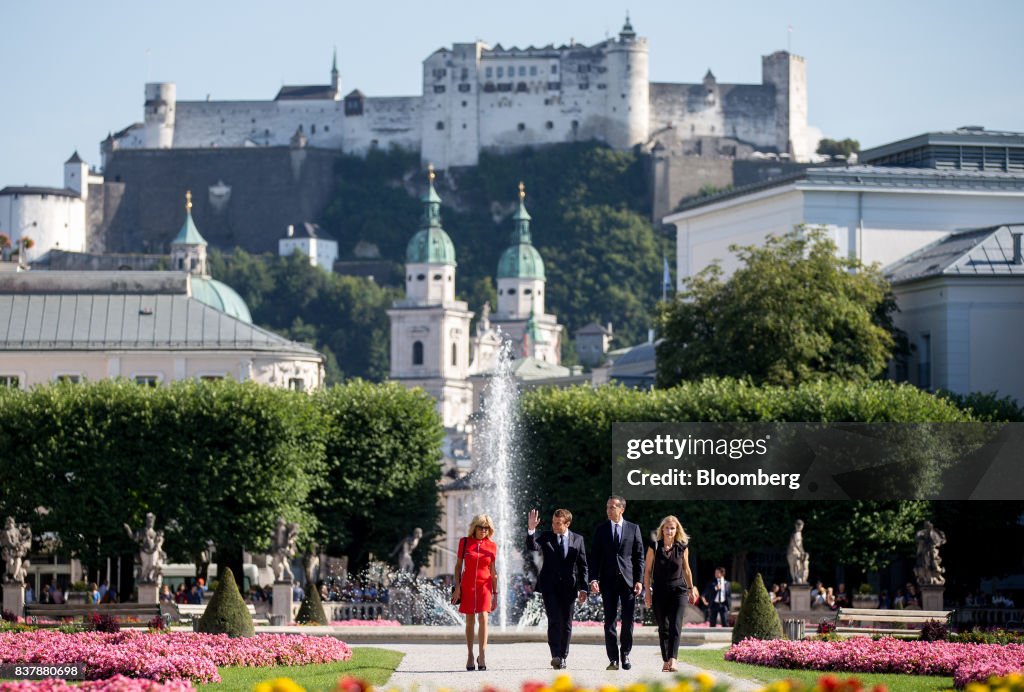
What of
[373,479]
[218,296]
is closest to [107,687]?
[373,479]

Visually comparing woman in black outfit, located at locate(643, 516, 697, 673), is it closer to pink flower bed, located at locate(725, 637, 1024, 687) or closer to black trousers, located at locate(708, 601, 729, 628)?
pink flower bed, located at locate(725, 637, 1024, 687)

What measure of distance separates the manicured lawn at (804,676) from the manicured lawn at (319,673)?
368 cm

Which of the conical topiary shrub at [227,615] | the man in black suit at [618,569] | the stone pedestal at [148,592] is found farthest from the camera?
the stone pedestal at [148,592]

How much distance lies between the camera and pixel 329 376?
189 m

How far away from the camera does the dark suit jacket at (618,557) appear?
2403 centimetres

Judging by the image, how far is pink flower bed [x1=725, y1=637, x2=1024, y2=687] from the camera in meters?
25.1

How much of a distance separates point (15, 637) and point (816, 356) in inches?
1333

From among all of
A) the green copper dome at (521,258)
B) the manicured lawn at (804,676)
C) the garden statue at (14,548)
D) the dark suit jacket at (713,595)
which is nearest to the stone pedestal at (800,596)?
the dark suit jacket at (713,595)

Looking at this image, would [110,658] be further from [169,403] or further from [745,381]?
[745,381]

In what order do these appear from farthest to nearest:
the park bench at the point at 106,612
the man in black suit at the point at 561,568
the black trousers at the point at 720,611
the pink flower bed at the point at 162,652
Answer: the black trousers at the point at 720,611, the park bench at the point at 106,612, the pink flower bed at the point at 162,652, the man in black suit at the point at 561,568

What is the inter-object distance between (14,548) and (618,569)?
28829 millimetres

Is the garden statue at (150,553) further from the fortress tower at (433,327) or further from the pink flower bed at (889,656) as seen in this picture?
the fortress tower at (433,327)

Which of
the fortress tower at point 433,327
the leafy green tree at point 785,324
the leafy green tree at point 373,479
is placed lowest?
the leafy green tree at point 373,479

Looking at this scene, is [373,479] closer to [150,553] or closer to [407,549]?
[407,549]
